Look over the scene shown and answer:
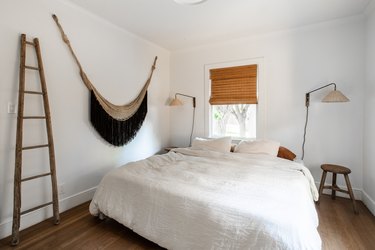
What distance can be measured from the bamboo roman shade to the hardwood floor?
6.54ft

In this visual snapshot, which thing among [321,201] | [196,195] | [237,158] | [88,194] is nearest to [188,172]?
[196,195]

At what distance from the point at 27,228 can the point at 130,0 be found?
8.98 ft

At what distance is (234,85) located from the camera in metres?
3.58

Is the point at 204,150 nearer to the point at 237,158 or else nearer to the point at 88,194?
the point at 237,158

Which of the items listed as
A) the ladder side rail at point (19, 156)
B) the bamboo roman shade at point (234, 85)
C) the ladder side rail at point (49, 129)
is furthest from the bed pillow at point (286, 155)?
the ladder side rail at point (19, 156)

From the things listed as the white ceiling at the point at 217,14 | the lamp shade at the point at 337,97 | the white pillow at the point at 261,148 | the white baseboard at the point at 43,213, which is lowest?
the white baseboard at the point at 43,213

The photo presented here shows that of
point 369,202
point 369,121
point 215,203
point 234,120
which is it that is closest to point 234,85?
point 234,120

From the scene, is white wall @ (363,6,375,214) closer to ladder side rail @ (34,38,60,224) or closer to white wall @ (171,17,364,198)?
white wall @ (171,17,364,198)

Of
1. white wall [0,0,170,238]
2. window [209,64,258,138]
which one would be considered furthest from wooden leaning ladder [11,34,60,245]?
window [209,64,258,138]

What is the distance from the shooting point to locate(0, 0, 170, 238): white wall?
1934 mm

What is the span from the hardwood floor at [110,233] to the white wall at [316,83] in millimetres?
819

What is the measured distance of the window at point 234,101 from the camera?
345cm

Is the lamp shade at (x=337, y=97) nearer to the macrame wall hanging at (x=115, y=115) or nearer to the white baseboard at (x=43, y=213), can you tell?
the macrame wall hanging at (x=115, y=115)

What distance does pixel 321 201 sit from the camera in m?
2.70
